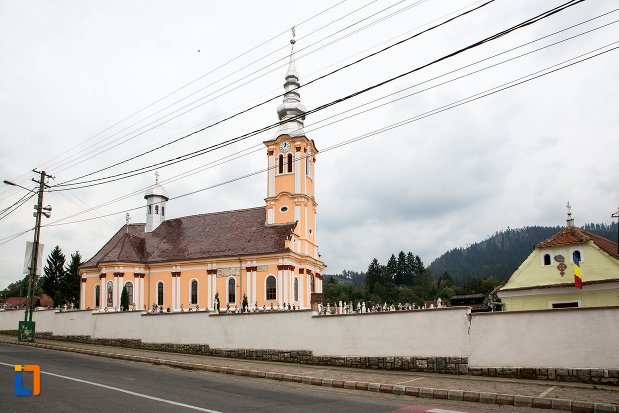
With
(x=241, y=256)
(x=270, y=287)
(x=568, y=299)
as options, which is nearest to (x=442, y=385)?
(x=568, y=299)

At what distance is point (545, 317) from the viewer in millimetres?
15164

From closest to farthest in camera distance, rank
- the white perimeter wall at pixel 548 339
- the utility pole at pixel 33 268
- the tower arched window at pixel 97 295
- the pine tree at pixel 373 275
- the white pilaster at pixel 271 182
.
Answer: the white perimeter wall at pixel 548 339 → the utility pole at pixel 33 268 → the white pilaster at pixel 271 182 → the tower arched window at pixel 97 295 → the pine tree at pixel 373 275

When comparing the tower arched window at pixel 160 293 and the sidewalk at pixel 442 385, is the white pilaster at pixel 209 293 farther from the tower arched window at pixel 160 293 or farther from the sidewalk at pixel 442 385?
the sidewalk at pixel 442 385

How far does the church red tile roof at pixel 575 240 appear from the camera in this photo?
27.3 metres

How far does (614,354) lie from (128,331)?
23247mm

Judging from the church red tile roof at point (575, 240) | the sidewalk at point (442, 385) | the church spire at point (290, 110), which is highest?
the church spire at point (290, 110)

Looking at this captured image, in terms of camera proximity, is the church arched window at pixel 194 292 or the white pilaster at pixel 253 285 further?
the church arched window at pixel 194 292

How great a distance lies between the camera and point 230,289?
45.2 metres

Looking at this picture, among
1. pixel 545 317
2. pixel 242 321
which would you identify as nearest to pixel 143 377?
pixel 242 321

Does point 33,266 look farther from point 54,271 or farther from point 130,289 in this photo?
point 54,271

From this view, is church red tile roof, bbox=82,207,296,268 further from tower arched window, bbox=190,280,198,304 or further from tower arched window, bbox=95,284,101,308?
tower arched window, bbox=190,280,198,304

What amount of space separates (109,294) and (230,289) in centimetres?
1165

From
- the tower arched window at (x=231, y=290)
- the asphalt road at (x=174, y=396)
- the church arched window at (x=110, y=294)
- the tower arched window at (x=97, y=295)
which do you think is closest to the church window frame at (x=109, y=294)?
the church arched window at (x=110, y=294)

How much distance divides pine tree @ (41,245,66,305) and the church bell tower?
4977 centimetres
